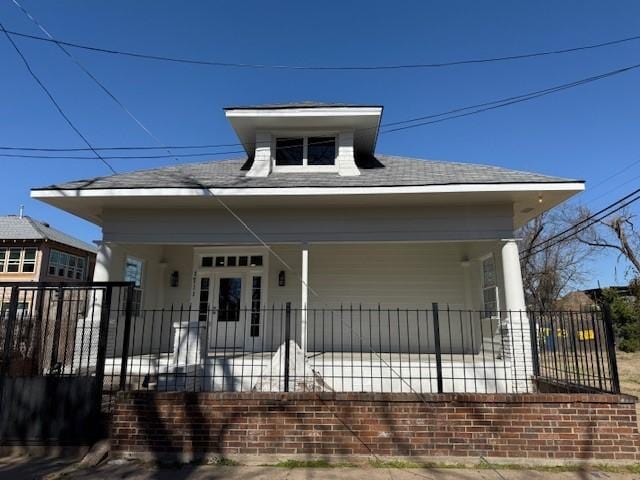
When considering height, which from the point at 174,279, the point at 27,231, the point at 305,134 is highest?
the point at 27,231

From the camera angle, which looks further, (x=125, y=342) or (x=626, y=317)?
(x=626, y=317)

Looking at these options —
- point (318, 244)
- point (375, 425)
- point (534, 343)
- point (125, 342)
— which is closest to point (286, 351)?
point (375, 425)

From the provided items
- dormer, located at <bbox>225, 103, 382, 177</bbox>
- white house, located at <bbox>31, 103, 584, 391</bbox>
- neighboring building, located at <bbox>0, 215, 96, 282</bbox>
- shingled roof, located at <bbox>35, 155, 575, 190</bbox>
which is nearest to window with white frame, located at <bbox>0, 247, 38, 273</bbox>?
neighboring building, located at <bbox>0, 215, 96, 282</bbox>

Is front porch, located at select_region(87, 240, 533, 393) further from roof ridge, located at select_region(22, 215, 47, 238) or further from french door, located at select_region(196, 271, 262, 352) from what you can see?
roof ridge, located at select_region(22, 215, 47, 238)

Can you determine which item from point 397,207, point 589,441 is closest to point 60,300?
point 397,207

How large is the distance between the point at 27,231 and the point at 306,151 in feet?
106

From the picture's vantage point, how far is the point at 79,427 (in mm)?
5656

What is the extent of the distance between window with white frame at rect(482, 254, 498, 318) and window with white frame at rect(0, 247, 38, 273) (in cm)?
3475

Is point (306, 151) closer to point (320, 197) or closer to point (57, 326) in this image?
point (320, 197)

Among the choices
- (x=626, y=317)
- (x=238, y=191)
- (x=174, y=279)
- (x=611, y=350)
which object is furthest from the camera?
(x=626, y=317)

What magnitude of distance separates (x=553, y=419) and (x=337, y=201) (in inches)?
212

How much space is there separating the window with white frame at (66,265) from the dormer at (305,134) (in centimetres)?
3070

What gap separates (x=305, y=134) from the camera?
11.0 m

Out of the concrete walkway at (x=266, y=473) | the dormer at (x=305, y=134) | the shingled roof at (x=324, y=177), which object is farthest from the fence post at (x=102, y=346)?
the dormer at (x=305, y=134)
